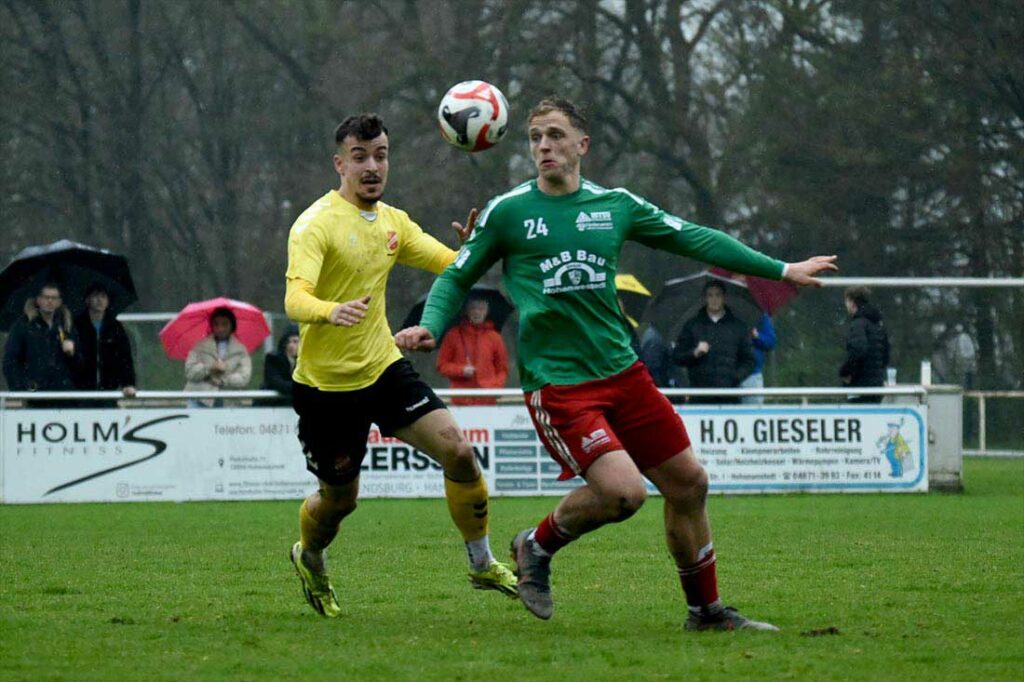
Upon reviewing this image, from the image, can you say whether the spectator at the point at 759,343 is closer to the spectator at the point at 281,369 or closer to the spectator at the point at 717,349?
the spectator at the point at 717,349

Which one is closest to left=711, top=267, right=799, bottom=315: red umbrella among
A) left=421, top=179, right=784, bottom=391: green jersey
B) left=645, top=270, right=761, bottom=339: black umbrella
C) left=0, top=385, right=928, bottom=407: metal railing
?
left=645, top=270, right=761, bottom=339: black umbrella

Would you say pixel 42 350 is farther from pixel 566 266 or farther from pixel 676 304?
pixel 566 266

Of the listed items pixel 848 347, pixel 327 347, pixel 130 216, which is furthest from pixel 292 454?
pixel 130 216

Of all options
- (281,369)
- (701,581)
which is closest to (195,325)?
(281,369)

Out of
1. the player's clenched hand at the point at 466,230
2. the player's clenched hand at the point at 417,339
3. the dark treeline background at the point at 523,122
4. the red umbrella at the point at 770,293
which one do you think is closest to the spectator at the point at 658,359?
the red umbrella at the point at 770,293

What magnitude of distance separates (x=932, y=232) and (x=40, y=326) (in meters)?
15.9

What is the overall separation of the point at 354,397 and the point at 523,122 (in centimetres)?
2054

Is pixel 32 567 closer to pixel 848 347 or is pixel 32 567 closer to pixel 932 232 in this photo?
pixel 848 347

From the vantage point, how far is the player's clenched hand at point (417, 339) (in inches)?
267

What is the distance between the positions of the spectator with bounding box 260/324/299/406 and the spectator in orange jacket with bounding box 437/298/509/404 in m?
1.51

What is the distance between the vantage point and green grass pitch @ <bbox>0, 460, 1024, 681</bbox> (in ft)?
19.9

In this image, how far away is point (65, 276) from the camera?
17875mm

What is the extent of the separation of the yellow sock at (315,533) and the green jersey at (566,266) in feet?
Result: 4.67

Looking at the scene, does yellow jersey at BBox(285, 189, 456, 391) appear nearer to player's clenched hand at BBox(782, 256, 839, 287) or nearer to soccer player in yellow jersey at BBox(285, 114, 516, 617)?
soccer player in yellow jersey at BBox(285, 114, 516, 617)
